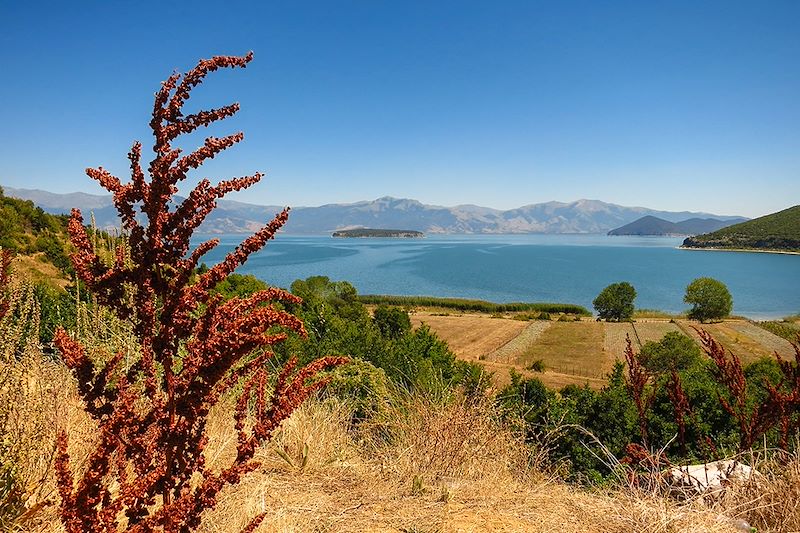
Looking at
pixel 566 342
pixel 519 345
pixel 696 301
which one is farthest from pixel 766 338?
pixel 519 345

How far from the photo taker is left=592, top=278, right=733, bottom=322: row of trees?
74.4 meters

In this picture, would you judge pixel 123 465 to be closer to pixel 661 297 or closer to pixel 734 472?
pixel 734 472

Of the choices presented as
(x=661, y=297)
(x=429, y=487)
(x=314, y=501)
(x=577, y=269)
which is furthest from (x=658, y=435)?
(x=577, y=269)

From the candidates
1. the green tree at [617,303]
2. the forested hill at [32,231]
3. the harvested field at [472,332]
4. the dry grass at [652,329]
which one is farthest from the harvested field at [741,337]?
the forested hill at [32,231]

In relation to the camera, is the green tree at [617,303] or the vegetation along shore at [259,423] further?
the green tree at [617,303]

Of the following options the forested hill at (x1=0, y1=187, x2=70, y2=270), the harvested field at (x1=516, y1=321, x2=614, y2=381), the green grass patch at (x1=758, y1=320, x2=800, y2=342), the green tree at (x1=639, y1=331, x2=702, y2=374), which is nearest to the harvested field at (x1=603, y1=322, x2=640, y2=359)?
the harvested field at (x1=516, y1=321, x2=614, y2=381)

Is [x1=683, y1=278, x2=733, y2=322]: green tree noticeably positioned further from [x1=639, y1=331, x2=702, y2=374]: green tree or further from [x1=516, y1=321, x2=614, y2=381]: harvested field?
[x1=639, y1=331, x2=702, y2=374]: green tree

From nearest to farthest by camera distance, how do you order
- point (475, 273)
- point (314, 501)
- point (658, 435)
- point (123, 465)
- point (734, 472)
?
point (123, 465)
point (314, 501)
point (734, 472)
point (658, 435)
point (475, 273)

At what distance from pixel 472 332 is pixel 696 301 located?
41874 mm

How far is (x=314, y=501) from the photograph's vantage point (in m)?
4.15

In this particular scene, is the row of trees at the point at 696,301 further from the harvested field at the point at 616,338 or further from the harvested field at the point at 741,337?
the harvested field at the point at 616,338

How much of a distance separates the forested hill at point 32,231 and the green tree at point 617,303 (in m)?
77.8

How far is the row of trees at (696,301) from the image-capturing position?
244 feet

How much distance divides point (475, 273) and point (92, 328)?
154515 mm
